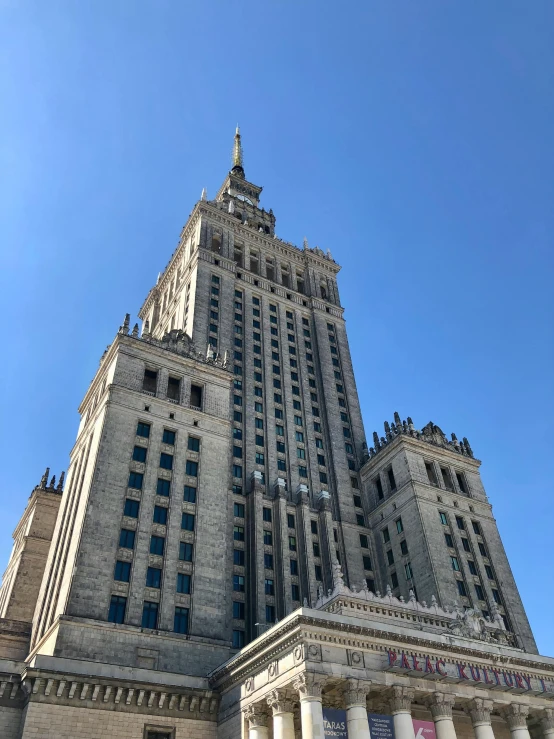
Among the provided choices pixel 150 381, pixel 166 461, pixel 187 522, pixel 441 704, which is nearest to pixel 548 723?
pixel 441 704

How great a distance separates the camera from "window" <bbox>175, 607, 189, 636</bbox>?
50675mm

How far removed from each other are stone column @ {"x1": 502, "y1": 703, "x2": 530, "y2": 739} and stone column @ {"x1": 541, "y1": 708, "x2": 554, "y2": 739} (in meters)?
2.06

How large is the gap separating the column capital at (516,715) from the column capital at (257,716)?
687 inches

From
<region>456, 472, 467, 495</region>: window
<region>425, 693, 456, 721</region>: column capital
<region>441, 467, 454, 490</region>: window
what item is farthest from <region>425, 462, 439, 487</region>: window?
<region>425, 693, 456, 721</region>: column capital

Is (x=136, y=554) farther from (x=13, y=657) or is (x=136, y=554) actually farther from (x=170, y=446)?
(x=13, y=657)

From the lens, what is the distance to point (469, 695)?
42.1 metres

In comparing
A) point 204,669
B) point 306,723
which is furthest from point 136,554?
point 306,723

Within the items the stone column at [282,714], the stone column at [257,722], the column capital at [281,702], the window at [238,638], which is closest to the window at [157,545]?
the window at [238,638]

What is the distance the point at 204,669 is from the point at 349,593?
13266 mm

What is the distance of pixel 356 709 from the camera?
119 feet

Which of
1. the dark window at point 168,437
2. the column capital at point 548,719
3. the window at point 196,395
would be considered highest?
the window at point 196,395

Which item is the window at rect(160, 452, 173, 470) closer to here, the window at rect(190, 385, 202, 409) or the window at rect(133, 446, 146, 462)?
the window at rect(133, 446, 146, 462)

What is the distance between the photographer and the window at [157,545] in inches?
2106

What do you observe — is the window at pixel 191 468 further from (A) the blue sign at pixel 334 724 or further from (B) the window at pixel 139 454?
(A) the blue sign at pixel 334 724
